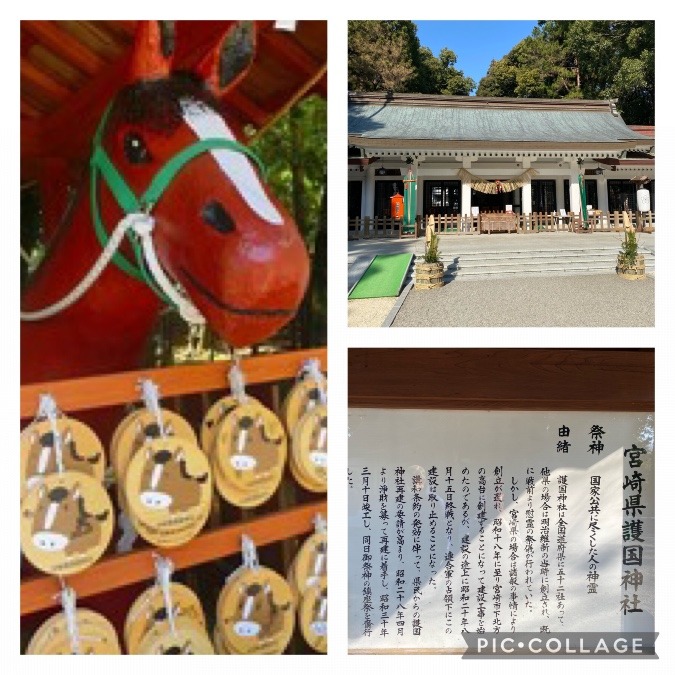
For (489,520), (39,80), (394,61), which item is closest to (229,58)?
(39,80)

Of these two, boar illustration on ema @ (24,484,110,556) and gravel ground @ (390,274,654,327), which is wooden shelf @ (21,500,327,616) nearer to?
boar illustration on ema @ (24,484,110,556)

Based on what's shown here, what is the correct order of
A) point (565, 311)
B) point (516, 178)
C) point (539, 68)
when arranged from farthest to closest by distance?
point (516, 178) → point (539, 68) → point (565, 311)

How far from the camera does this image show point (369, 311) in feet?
8.23

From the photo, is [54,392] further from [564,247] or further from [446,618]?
Result: [564,247]

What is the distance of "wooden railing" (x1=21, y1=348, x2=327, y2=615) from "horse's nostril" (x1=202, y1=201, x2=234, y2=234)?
1.77 ft

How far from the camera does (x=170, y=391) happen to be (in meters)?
2.19

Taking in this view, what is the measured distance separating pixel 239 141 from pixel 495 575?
2112mm

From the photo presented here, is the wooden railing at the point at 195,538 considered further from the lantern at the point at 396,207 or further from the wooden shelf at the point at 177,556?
the lantern at the point at 396,207

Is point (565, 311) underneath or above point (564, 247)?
underneath

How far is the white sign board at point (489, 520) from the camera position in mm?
2355

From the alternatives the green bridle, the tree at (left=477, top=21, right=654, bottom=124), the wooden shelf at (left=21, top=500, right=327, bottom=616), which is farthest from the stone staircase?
the wooden shelf at (left=21, top=500, right=327, bottom=616)

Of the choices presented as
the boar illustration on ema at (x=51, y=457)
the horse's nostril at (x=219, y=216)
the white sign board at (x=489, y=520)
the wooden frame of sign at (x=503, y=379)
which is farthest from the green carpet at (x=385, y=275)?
the boar illustration on ema at (x=51, y=457)

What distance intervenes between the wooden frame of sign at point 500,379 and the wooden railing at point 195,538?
283mm
